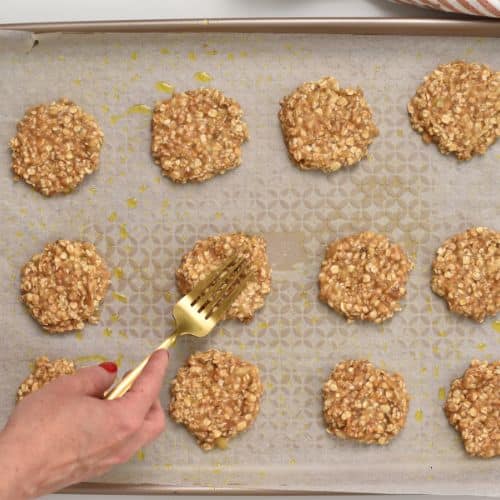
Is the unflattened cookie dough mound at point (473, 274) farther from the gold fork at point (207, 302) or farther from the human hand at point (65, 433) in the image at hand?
the human hand at point (65, 433)

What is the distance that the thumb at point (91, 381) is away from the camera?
4.35 ft

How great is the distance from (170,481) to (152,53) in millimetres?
1177

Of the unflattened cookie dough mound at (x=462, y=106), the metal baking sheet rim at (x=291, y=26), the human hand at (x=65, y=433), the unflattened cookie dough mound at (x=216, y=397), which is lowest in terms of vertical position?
the unflattened cookie dough mound at (x=216, y=397)

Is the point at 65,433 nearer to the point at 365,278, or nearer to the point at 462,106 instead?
the point at 365,278

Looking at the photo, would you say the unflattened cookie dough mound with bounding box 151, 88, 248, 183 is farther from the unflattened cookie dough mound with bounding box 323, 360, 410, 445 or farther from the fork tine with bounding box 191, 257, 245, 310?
the unflattened cookie dough mound with bounding box 323, 360, 410, 445

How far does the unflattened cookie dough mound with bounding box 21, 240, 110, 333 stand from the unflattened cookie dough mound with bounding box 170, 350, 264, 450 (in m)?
0.33

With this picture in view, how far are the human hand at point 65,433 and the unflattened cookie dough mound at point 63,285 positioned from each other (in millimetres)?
451

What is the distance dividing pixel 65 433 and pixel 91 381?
129 mm

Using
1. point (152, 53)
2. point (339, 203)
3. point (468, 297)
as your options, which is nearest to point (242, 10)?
point (152, 53)

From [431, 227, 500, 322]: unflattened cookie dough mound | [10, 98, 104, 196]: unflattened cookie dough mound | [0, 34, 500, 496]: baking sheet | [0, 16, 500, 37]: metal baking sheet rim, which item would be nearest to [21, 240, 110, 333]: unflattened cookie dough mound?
[0, 34, 500, 496]: baking sheet

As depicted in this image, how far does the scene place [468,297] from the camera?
5.72 feet

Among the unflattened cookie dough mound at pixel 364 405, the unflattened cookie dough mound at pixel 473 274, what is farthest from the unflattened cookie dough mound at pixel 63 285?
the unflattened cookie dough mound at pixel 473 274

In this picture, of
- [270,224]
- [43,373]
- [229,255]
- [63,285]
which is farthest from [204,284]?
[43,373]

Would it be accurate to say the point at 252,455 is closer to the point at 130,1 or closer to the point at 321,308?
the point at 321,308
